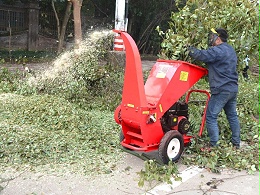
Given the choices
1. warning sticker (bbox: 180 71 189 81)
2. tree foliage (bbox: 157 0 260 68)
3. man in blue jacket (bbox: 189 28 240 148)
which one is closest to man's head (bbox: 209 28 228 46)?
man in blue jacket (bbox: 189 28 240 148)

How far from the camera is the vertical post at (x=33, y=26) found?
17.9 m

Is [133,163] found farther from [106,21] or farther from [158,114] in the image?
[106,21]

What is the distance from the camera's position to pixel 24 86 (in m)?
7.57

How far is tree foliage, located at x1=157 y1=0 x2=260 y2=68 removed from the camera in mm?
5279

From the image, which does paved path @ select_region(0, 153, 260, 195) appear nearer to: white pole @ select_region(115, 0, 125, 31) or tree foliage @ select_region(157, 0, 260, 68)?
tree foliage @ select_region(157, 0, 260, 68)

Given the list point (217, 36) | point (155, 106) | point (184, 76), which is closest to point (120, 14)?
point (217, 36)

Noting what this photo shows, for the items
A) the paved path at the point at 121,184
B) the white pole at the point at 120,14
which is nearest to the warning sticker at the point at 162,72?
the paved path at the point at 121,184

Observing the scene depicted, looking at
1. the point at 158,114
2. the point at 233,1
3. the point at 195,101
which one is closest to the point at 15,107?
the point at 158,114

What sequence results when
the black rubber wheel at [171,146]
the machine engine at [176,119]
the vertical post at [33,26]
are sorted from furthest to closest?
the vertical post at [33,26]
the machine engine at [176,119]
the black rubber wheel at [171,146]

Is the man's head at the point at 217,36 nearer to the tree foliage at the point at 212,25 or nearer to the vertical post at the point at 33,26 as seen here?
the tree foliage at the point at 212,25

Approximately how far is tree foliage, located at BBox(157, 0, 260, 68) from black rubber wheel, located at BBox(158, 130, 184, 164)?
122 centimetres

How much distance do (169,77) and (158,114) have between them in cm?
52

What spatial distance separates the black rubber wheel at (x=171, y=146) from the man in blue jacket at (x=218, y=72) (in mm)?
732

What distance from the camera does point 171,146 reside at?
4.59 metres
